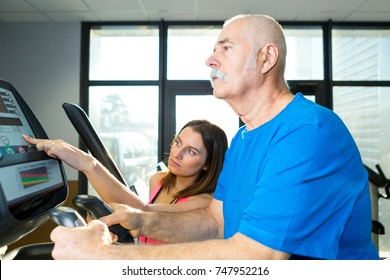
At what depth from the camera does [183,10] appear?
13.6ft

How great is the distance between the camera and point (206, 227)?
126 centimetres

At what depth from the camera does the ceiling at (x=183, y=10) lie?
3947 millimetres

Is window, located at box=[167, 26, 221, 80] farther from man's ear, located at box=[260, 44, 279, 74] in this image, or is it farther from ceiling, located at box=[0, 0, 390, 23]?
Result: man's ear, located at box=[260, 44, 279, 74]

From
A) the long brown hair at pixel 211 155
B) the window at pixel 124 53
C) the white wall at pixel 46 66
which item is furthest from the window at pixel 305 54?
the long brown hair at pixel 211 155

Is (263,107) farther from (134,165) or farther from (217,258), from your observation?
(134,165)

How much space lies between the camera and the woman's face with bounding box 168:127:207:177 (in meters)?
1.61

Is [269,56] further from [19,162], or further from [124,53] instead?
[124,53]

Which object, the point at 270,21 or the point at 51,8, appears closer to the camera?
the point at 270,21

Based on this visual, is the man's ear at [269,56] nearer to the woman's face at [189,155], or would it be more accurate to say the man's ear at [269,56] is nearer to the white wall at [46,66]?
the woman's face at [189,155]

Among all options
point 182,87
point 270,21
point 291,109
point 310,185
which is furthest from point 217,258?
point 182,87

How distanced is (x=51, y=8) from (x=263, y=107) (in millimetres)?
3664

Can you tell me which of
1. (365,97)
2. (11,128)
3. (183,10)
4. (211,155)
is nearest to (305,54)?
(365,97)

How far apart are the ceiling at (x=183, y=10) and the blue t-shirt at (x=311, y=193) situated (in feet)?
11.1

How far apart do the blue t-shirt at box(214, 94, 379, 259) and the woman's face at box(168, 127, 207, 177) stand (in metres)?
0.69
